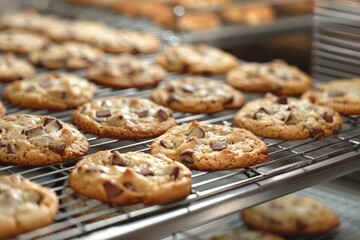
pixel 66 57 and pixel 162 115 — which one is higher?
pixel 66 57

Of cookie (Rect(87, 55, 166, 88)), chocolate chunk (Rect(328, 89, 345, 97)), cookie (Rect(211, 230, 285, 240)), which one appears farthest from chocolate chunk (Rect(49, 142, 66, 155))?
chocolate chunk (Rect(328, 89, 345, 97))

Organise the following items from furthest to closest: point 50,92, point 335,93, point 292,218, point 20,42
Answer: point 20,42
point 292,218
point 335,93
point 50,92

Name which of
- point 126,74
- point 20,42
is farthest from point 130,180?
point 20,42

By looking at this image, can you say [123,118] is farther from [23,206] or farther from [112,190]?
[23,206]

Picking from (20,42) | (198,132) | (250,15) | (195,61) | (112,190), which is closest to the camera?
(112,190)

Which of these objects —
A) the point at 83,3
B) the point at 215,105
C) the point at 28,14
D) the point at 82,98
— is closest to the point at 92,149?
the point at 82,98

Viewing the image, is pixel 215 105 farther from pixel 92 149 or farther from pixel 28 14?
pixel 28 14
